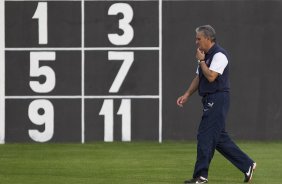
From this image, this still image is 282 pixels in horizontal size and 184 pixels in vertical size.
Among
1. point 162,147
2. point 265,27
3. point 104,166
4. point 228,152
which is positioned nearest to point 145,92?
point 162,147

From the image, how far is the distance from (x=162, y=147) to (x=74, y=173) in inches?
158

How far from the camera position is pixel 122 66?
17.2m

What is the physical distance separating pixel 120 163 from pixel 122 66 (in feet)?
10.7

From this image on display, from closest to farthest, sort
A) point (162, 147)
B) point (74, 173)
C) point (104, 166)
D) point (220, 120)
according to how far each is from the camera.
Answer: point (220, 120), point (74, 173), point (104, 166), point (162, 147)

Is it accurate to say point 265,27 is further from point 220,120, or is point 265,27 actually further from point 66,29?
point 220,120

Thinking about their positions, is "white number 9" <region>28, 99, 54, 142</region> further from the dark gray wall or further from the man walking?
the man walking

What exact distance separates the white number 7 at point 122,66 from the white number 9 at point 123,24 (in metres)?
0.18

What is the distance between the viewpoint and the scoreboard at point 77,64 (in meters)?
17.1

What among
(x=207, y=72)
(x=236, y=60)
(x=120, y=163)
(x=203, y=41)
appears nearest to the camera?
(x=207, y=72)

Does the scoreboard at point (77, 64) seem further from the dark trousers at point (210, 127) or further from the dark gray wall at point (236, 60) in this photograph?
the dark trousers at point (210, 127)

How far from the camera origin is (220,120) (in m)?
11.5

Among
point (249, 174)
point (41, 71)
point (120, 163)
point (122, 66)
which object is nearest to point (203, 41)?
point (249, 174)

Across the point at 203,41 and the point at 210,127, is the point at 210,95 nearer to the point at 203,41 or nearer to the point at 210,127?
the point at 210,127

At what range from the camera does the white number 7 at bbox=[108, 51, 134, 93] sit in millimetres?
17172
